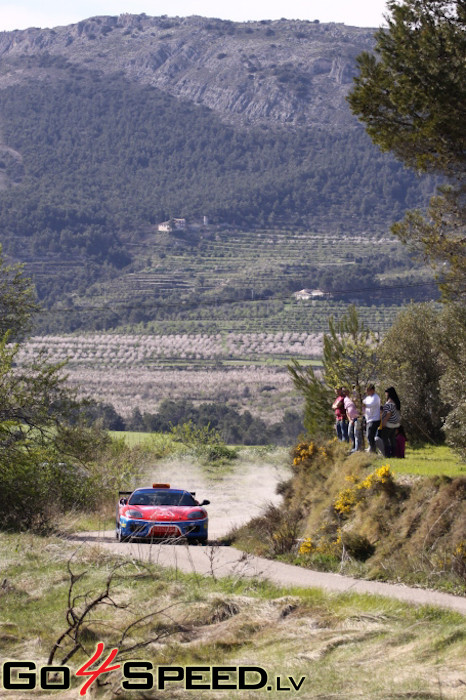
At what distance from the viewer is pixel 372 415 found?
2392 centimetres

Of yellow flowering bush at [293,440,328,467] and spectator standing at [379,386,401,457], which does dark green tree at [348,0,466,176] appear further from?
yellow flowering bush at [293,440,328,467]

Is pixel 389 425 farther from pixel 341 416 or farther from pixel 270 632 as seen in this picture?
pixel 270 632

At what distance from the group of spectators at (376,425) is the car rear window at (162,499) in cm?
379

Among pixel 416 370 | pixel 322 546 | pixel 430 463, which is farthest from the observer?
pixel 416 370

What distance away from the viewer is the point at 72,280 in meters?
191

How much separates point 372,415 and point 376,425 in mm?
269

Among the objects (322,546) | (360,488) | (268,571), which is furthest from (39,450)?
(268,571)

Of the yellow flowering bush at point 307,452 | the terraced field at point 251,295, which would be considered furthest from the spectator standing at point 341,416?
the terraced field at point 251,295

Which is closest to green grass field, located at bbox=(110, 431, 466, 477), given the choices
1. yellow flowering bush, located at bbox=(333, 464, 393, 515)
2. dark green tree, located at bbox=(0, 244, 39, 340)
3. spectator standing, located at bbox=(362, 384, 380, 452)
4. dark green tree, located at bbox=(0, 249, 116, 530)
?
yellow flowering bush, located at bbox=(333, 464, 393, 515)

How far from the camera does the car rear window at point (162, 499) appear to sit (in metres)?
24.3

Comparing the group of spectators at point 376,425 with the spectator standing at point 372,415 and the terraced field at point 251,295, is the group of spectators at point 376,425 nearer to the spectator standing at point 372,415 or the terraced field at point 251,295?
the spectator standing at point 372,415

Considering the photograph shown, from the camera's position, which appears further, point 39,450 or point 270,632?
point 39,450

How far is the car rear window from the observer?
79.7ft

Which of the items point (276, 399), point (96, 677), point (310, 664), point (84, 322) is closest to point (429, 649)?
point (310, 664)
